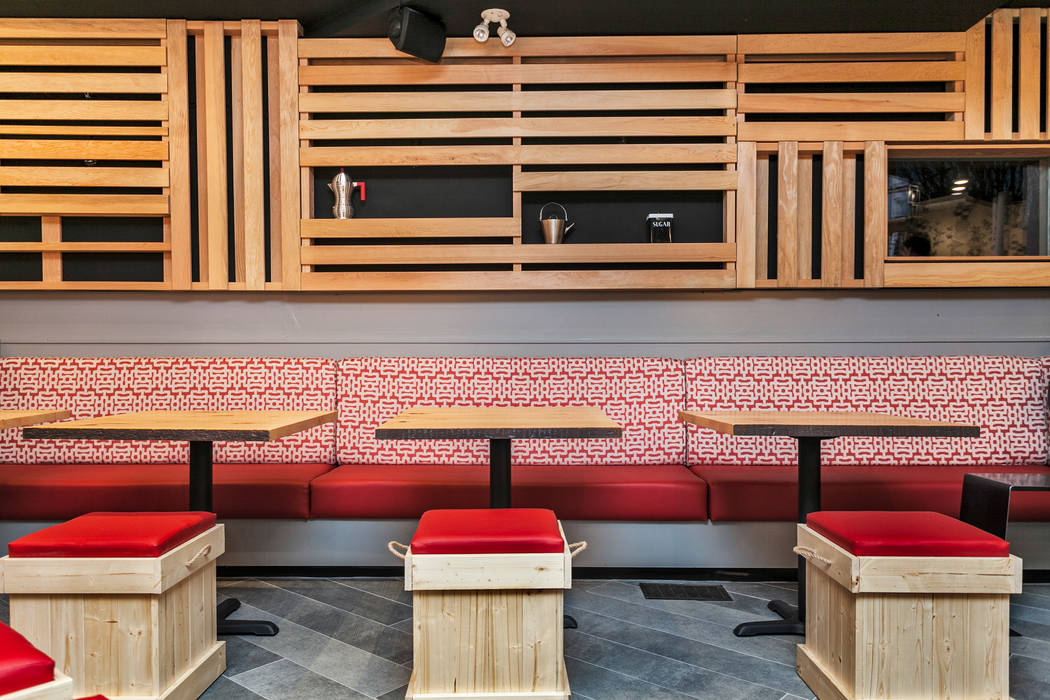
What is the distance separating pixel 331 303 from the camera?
11.1 feet

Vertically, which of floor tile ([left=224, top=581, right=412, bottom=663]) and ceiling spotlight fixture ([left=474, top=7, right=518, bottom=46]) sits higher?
ceiling spotlight fixture ([left=474, top=7, right=518, bottom=46])

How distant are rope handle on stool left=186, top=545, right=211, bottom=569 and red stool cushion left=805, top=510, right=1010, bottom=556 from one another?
172 cm

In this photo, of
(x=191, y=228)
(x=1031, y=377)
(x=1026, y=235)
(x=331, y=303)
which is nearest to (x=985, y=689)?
(x=1031, y=377)

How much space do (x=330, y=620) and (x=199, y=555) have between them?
26.4 inches

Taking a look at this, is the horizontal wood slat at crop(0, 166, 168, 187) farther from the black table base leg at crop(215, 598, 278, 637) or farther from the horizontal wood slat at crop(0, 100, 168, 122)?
the black table base leg at crop(215, 598, 278, 637)

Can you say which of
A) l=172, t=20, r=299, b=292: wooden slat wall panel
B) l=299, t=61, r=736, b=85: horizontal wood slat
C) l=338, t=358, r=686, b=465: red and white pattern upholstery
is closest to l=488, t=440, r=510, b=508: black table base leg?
l=338, t=358, r=686, b=465: red and white pattern upholstery

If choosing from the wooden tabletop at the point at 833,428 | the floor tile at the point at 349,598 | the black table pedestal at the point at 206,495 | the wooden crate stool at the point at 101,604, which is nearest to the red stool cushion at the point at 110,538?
the wooden crate stool at the point at 101,604

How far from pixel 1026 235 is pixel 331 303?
3607 mm

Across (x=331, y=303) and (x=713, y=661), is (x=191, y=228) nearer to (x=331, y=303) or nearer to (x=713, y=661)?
(x=331, y=303)

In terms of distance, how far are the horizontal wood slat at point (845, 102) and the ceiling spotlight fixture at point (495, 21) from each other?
46.9 inches

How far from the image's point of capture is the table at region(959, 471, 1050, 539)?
2158mm

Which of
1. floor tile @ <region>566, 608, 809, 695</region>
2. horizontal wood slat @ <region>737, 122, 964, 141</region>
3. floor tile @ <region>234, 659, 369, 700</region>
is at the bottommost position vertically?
floor tile @ <region>566, 608, 809, 695</region>

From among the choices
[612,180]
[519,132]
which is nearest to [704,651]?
[612,180]

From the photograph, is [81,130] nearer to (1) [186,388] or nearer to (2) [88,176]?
(2) [88,176]
